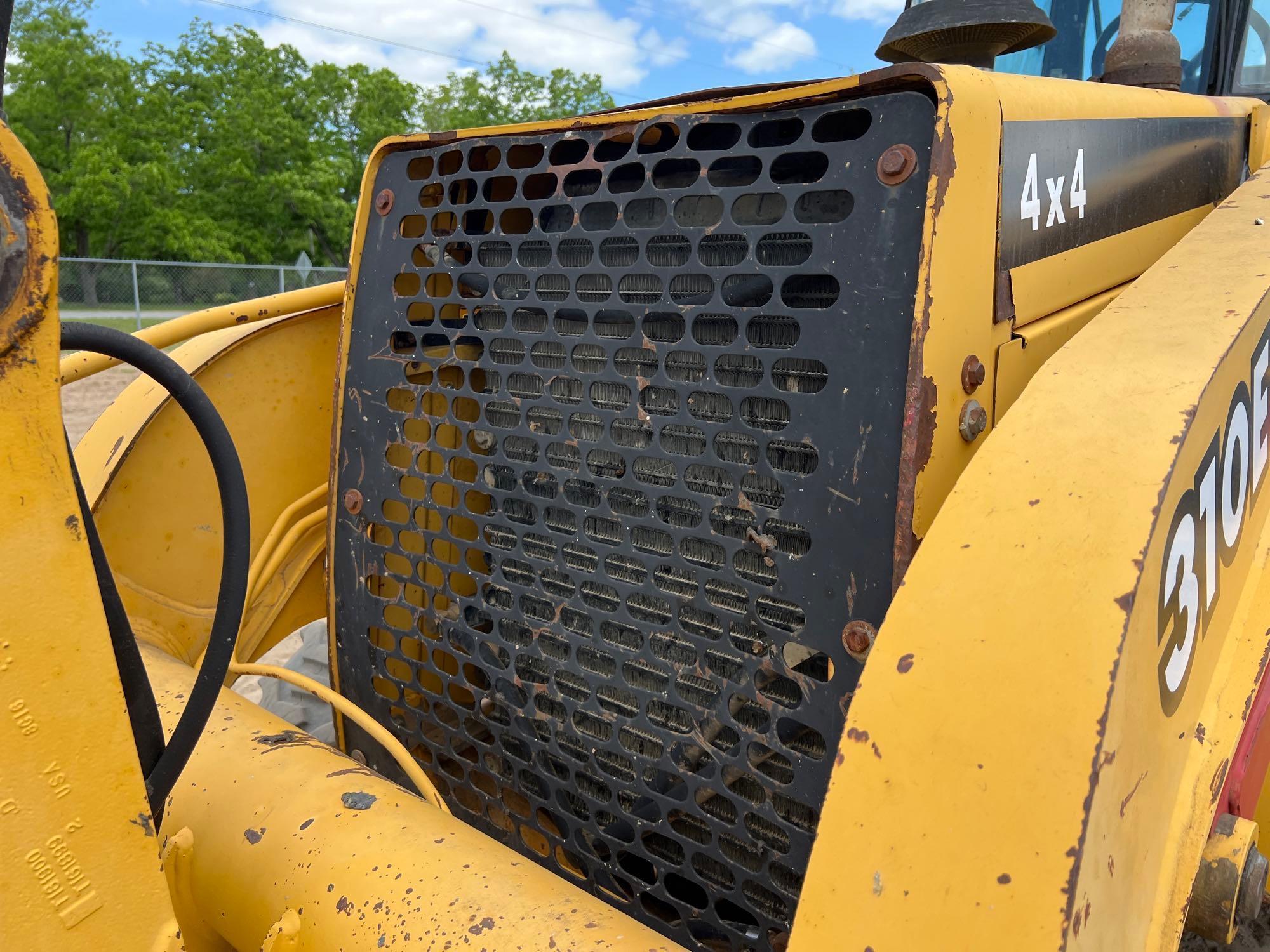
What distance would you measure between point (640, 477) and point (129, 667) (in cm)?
70

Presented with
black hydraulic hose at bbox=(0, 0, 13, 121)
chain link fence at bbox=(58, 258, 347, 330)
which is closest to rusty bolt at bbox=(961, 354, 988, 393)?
black hydraulic hose at bbox=(0, 0, 13, 121)

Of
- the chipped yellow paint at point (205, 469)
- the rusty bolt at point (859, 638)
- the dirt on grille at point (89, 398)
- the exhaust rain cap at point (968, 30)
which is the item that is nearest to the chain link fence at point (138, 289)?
the dirt on grille at point (89, 398)

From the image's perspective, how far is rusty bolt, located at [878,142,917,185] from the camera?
1155 mm

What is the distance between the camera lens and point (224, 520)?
1.20 meters

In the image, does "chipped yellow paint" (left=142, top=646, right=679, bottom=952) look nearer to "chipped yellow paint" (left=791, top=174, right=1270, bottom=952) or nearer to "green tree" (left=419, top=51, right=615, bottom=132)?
"chipped yellow paint" (left=791, top=174, right=1270, bottom=952)

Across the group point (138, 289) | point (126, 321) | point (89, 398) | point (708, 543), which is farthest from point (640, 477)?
point (126, 321)

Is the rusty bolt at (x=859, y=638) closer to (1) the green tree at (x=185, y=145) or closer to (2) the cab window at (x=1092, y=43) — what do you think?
(2) the cab window at (x=1092, y=43)

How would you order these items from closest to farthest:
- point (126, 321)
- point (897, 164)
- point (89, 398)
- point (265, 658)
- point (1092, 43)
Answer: point (897, 164) → point (1092, 43) → point (265, 658) → point (89, 398) → point (126, 321)

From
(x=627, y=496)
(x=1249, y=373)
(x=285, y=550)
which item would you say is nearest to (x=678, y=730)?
(x=627, y=496)

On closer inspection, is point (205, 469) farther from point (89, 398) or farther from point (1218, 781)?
point (89, 398)

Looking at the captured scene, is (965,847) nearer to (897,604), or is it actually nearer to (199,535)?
(897,604)

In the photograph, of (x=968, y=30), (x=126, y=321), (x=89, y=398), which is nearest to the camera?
(x=968, y=30)

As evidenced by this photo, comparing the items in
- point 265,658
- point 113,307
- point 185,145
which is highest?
point 185,145

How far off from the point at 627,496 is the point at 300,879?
67 centimetres
